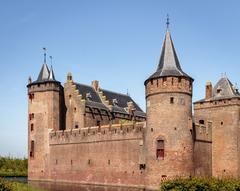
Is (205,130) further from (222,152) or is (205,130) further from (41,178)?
(41,178)

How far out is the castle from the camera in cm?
3014

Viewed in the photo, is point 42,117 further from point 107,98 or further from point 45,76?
point 107,98

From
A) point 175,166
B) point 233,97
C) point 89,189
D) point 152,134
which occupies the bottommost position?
point 89,189

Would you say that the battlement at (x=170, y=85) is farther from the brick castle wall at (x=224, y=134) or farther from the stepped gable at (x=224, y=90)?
the stepped gable at (x=224, y=90)

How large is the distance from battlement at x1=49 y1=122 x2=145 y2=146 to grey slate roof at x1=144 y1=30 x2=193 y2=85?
16.0ft

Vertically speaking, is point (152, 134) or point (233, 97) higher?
point (233, 97)

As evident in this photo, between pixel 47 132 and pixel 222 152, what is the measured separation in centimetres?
1726

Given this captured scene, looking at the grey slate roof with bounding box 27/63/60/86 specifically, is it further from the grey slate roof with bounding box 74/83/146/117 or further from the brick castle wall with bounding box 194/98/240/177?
the brick castle wall with bounding box 194/98/240/177

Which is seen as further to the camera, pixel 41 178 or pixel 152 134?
pixel 41 178

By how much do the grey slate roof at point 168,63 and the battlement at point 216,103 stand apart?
5782mm

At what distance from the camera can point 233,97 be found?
34188 mm

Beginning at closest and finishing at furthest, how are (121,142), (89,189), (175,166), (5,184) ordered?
(5,184) < (175,166) < (89,189) < (121,142)

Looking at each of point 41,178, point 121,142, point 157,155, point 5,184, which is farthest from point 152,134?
point 41,178

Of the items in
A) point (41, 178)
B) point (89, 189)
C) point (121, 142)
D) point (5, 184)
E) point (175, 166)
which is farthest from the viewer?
point (41, 178)
